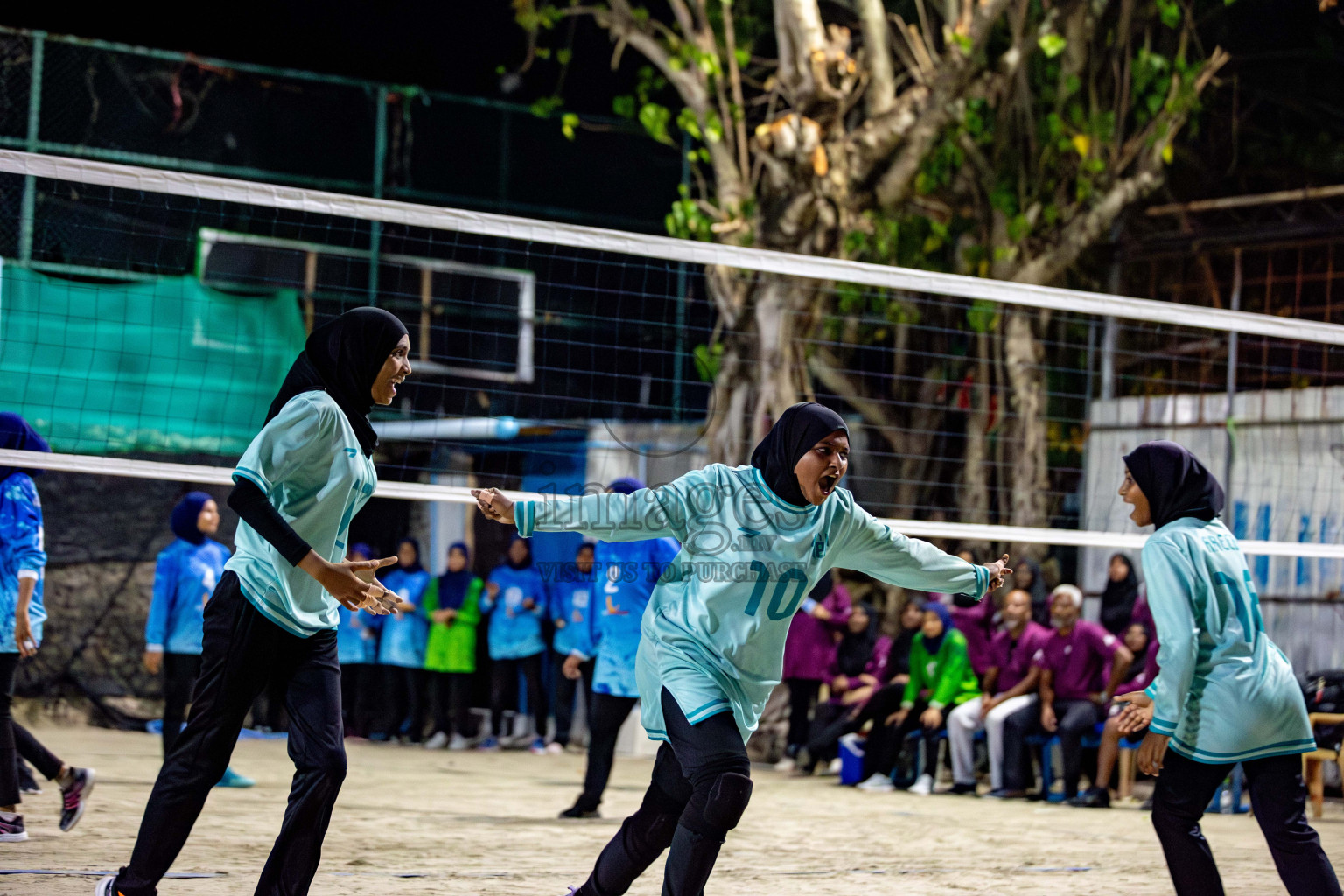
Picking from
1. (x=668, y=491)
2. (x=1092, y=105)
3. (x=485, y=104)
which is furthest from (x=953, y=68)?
(x=668, y=491)

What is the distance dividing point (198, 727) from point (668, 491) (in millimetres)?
1599

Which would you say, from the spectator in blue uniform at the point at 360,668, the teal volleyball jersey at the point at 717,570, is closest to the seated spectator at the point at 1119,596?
the spectator in blue uniform at the point at 360,668

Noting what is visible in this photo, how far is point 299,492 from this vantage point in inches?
181

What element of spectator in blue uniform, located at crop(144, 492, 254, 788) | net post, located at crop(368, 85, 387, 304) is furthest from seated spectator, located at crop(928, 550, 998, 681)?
net post, located at crop(368, 85, 387, 304)

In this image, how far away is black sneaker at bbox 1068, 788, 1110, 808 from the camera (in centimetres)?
1025

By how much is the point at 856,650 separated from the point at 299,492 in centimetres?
805

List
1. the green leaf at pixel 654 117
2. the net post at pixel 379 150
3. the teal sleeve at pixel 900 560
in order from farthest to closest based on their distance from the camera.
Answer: the net post at pixel 379 150
the green leaf at pixel 654 117
the teal sleeve at pixel 900 560

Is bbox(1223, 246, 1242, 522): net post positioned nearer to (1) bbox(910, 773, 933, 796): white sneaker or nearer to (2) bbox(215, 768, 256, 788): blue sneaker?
(1) bbox(910, 773, 933, 796): white sneaker

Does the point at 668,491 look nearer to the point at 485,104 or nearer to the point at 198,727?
the point at 198,727

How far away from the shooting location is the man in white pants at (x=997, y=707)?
1074 cm

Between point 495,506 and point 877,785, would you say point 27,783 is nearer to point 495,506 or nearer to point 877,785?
point 495,506

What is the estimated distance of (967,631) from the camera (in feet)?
38.4

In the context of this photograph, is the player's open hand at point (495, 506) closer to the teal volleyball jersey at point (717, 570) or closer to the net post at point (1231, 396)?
the teal volleyball jersey at point (717, 570)

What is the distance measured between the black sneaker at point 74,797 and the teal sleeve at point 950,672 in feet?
20.5
